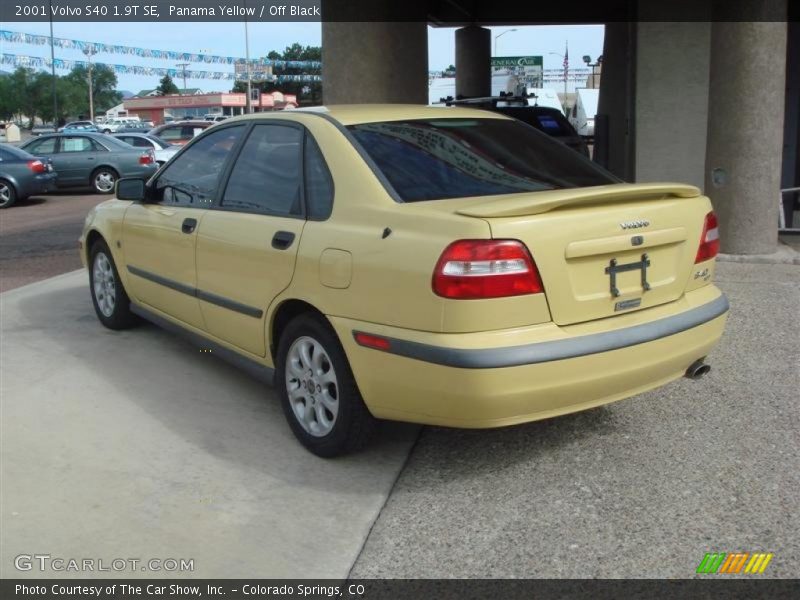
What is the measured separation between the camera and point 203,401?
5090mm

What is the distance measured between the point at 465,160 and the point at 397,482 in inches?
60.9

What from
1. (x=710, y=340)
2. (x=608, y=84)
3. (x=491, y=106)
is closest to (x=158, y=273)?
(x=710, y=340)

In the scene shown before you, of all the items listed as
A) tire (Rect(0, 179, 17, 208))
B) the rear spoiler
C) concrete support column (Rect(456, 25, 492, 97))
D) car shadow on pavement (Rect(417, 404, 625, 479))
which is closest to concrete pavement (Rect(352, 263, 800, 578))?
car shadow on pavement (Rect(417, 404, 625, 479))

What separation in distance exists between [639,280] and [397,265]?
1.06 m

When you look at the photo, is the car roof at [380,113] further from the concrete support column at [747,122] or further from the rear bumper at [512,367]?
the concrete support column at [747,122]

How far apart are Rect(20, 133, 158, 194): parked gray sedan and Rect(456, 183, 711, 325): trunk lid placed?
689 inches

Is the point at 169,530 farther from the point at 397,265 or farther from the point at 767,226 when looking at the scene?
the point at 767,226

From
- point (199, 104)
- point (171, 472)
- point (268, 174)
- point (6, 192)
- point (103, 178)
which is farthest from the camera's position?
point (199, 104)

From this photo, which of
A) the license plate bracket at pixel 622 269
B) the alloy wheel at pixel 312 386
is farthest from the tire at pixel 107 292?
the license plate bracket at pixel 622 269

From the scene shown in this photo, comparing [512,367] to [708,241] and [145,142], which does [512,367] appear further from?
[145,142]

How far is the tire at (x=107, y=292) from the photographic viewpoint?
640 centimetres

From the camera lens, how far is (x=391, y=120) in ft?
15.3

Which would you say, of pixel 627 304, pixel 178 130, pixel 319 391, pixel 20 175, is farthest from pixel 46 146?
pixel 627 304

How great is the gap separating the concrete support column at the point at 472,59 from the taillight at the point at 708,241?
75.2ft
